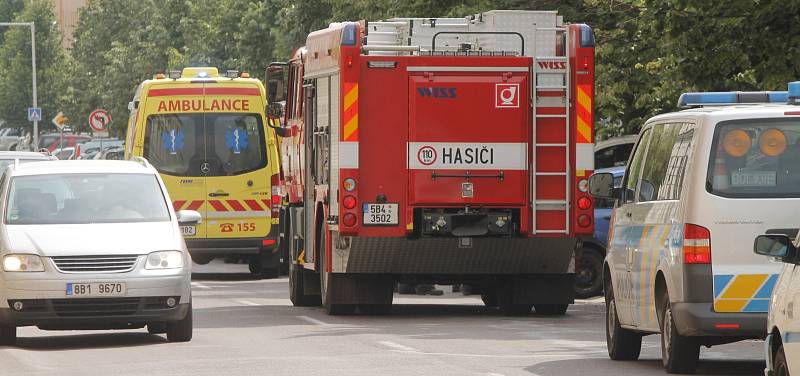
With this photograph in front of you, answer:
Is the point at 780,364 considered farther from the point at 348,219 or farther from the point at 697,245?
the point at 348,219

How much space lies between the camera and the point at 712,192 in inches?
499

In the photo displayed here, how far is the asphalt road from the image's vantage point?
46.7 ft

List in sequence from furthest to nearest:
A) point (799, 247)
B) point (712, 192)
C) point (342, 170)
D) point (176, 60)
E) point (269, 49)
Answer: point (176, 60), point (269, 49), point (342, 170), point (712, 192), point (799, 247)

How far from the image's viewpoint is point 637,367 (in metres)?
14.3

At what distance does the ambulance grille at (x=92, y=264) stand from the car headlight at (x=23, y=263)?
13 centimetres

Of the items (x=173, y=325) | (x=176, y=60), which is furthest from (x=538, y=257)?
(x=176, y=60)

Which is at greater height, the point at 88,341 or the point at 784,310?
the point at 784,310

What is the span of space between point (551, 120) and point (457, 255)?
1629 mm

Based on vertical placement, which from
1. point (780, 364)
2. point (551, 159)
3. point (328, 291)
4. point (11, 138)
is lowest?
point (11, 138)

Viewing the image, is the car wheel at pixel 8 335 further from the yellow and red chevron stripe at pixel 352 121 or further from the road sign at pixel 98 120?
the road sign at pixel 98 120

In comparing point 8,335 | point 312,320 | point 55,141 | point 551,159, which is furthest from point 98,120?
point 8,335

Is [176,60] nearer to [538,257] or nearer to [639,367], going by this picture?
[538,257]

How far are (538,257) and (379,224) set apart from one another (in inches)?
65.9

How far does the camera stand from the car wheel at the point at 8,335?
16547mm
